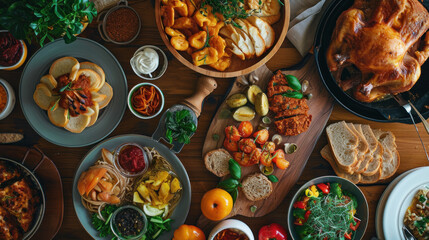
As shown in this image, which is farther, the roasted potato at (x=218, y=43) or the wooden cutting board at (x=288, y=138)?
the wooden cutting board at (x=288, y=138)

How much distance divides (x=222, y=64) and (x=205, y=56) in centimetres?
15

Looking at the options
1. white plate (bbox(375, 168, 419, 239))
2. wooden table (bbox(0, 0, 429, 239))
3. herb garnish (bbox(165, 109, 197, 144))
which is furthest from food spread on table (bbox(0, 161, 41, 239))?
white plate (bbox(375, 168, 419, 239))

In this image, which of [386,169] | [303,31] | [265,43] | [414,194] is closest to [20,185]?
[265,43]

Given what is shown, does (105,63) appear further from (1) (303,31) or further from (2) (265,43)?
(1) (303,31)

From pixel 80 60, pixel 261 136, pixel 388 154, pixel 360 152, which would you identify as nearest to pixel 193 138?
pixel 261 136

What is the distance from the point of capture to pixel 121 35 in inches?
93.4

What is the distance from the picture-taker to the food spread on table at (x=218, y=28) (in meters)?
2.17

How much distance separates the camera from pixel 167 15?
216cm

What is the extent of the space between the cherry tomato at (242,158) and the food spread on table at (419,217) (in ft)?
→ 4.12

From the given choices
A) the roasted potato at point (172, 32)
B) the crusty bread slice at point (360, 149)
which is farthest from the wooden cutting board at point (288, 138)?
the roasted potato at point (172, 32)

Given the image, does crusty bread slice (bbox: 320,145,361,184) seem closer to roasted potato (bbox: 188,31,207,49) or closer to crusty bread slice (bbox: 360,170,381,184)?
crusty bread slice (bbox: 360,170,381,184)

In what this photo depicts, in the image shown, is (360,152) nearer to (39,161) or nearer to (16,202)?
(39,161)

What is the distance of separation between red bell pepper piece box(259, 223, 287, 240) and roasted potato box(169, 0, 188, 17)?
64.0 inches

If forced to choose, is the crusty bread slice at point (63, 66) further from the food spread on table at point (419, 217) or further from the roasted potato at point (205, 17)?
the food spread on table at point (419, 217)
